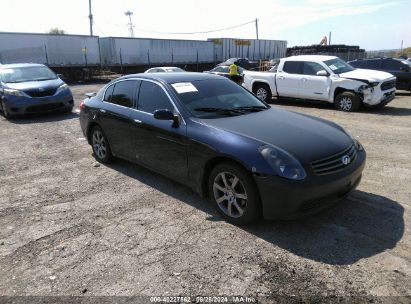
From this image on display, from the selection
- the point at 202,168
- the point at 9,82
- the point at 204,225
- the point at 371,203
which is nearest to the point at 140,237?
the point at 204,225

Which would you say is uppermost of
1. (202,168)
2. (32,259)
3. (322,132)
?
(322,132)

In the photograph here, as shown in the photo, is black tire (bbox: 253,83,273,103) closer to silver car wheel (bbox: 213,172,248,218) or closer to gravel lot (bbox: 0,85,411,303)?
gravel lot (bbox: 0,85,411,303)

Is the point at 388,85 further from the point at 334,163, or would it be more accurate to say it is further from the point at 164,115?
the point at 164,115

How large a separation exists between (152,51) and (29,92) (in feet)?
75.7

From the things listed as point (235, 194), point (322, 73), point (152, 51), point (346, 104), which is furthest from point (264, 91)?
point (152, 51)

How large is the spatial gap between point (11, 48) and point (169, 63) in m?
13.6

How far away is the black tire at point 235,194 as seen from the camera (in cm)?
374

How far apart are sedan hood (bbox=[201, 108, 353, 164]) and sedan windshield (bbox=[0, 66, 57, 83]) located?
362 inches

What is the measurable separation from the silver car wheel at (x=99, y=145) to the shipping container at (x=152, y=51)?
25.5m

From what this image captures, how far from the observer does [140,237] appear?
3910 mm

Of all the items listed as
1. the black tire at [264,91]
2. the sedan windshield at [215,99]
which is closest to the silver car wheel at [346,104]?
the black tire at [264,91]

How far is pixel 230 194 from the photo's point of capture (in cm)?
397

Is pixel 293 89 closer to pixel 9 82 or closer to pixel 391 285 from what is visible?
pixel 9 82

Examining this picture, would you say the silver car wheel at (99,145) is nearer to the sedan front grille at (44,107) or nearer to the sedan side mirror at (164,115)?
the sedan side mirror at (164,115)
